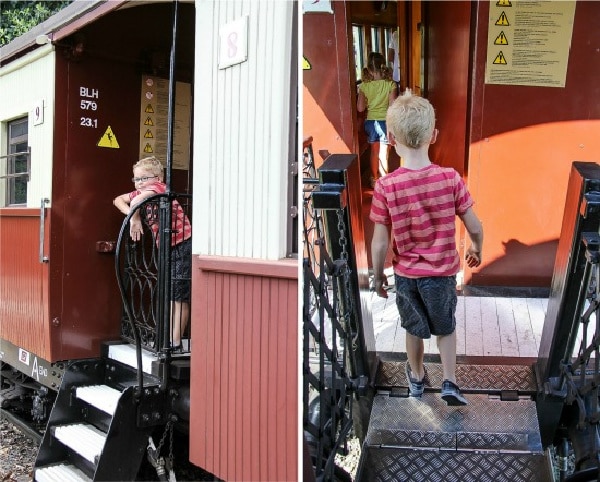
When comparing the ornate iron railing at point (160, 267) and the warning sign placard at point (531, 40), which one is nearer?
the ornate iron railing at point (160, 267)

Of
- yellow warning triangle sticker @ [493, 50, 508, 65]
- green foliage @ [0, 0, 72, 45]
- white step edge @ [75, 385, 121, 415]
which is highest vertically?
green foliage @ [0, 0, 72, 45]

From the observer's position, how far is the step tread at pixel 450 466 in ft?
9.82

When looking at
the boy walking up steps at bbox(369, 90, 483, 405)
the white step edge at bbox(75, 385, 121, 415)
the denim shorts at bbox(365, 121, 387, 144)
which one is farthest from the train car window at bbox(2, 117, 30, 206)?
the boy walking up steps at bbox(369, 90, 483, 405)

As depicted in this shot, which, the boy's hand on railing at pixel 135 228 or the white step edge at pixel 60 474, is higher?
the boy's hand on railing at pixel 135 228

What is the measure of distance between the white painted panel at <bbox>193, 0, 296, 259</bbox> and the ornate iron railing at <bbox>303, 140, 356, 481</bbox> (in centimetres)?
20

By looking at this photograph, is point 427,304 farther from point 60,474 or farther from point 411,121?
point 60,474

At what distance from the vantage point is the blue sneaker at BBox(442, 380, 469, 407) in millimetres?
3002

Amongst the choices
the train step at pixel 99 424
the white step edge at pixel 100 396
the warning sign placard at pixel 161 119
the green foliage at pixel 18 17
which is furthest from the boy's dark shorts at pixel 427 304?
the green foliage at pixel 18 17

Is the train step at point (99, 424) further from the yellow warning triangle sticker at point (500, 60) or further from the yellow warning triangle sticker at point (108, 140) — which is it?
the yellow warning triangle sticker at point (500, 60)

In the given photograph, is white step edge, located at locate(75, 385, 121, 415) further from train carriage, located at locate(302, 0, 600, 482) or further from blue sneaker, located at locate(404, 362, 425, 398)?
blue sneaker, located at locate(404, 362, 425, 398)

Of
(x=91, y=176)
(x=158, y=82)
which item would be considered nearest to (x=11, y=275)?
(x=91, y=176)

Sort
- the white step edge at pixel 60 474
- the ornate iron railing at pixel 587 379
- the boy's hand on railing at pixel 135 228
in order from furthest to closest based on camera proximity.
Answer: the boy's hand on railing at pixel 135 228, the white step edge at pixel 60 474, the ornate iron railing at pixel 587 379

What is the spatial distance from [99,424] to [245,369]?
1714 mm

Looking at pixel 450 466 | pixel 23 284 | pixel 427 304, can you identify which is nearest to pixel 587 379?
pixel 450 466
